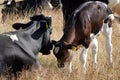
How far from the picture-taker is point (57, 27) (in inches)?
536

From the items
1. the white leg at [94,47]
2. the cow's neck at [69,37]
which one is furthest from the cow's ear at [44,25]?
the white leg at [94,47]

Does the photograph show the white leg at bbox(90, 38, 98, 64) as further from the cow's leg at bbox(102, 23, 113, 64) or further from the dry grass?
the cow's leg at bbox(102, 23, 113, 64)

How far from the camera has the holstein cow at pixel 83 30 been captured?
761 centimetres

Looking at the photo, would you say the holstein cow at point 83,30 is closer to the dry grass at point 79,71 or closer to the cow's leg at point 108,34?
→ the cow's leg at point 108,34

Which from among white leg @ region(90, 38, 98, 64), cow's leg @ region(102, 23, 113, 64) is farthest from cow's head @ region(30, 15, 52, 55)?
cow's leg @ region(102, 23, 113, 64)

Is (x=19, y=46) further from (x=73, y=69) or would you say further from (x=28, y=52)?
(x=73, y=69)

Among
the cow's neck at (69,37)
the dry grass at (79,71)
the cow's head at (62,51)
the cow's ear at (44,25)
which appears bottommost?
the dry grass at (79,71)

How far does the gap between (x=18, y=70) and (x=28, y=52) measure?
375 millimetres

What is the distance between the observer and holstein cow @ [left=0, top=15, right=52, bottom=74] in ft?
23.8

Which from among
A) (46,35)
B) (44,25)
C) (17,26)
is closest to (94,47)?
(46,35)

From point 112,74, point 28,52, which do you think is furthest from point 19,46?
point 112,74

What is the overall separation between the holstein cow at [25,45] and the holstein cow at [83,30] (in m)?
0.40

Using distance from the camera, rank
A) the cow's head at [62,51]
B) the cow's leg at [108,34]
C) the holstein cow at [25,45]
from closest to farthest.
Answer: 1. the holstein cow at [25,45]
2. the cow's head at [62,51]
3. the cow's leg at [108,34]

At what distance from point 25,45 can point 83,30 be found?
1133 millimetres
